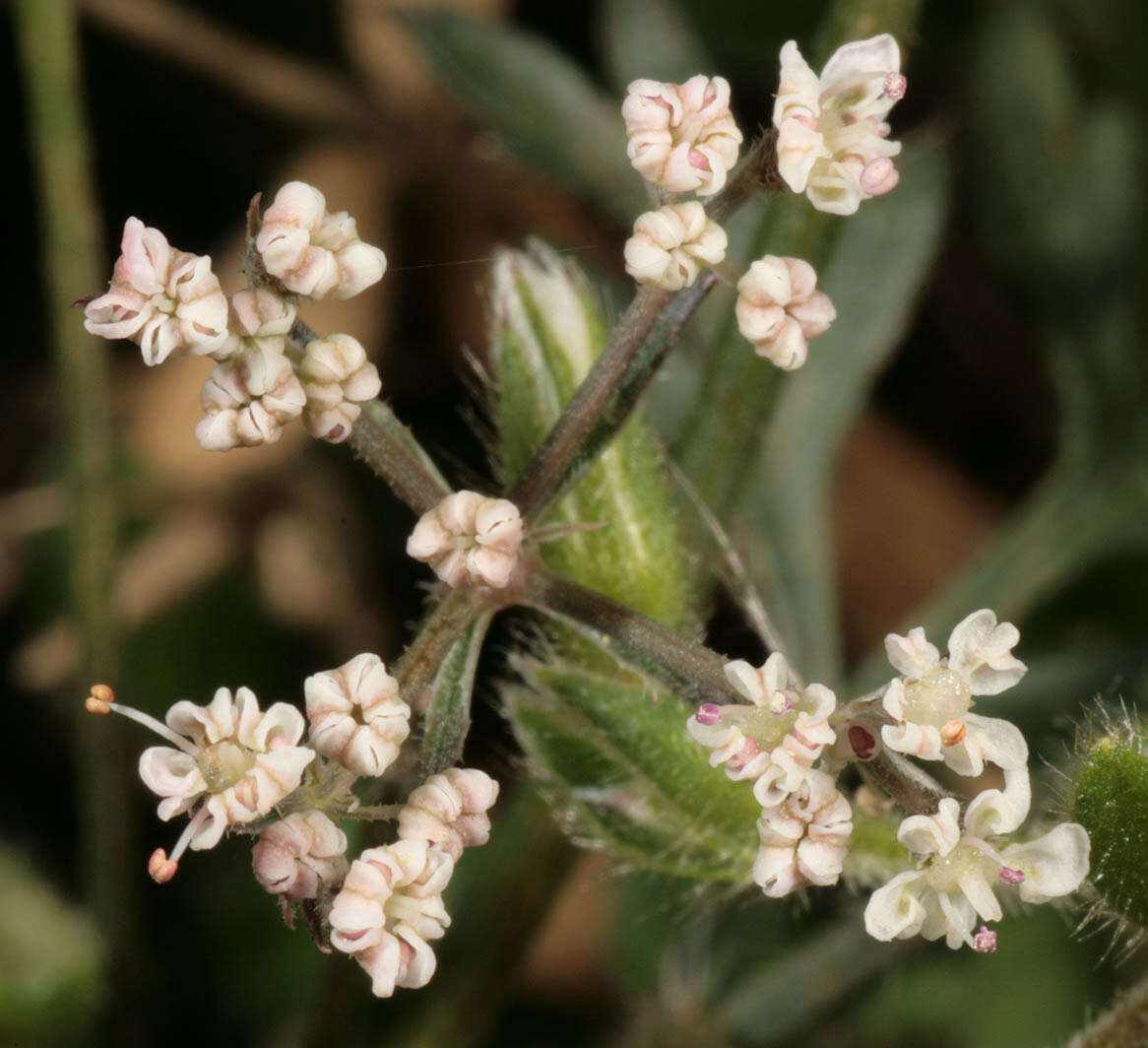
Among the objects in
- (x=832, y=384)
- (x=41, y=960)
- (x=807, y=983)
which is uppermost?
(x=832, y=384)

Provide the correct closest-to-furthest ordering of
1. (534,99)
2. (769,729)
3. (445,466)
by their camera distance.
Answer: (769,729) → (534,99) → (445,466)

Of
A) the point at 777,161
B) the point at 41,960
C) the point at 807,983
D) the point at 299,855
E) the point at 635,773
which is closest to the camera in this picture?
the point at 299,855

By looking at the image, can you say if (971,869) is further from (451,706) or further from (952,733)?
(451,706)

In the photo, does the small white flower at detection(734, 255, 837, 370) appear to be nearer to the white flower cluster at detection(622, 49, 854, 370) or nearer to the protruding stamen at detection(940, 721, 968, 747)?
the white flower cluster at detection(622, 49, 854, 370)

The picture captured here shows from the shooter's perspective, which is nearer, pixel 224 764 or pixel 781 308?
pixel 224 764

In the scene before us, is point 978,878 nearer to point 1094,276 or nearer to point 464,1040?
point 464,1040

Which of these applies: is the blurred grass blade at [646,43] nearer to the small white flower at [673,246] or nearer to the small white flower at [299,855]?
the small white flower at [673,246]

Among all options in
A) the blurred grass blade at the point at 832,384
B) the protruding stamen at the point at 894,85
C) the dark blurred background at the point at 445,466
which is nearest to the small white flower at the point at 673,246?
the protruding stamen at the point at 894,85

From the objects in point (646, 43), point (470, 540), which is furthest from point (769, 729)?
point (646, 43)
